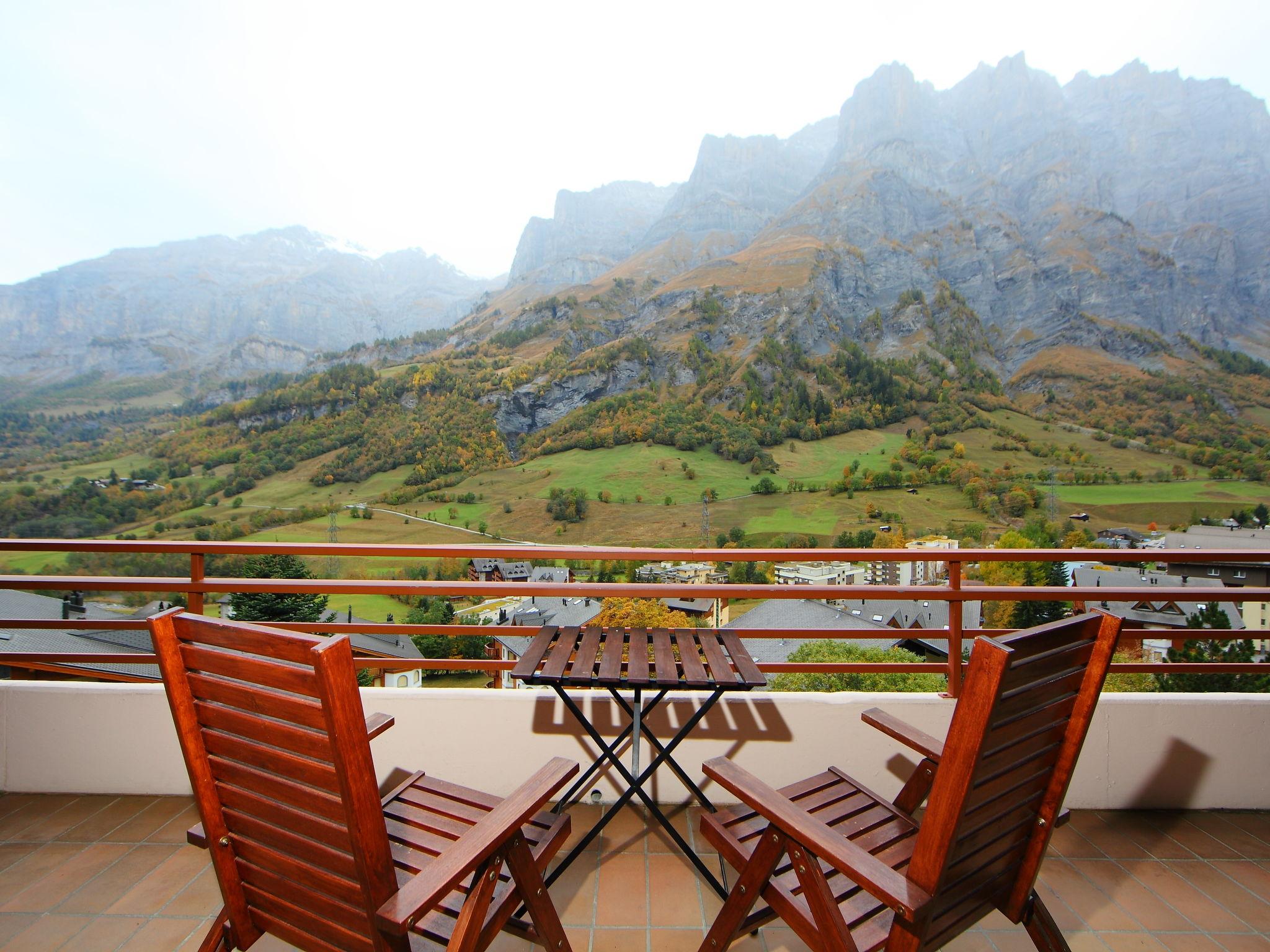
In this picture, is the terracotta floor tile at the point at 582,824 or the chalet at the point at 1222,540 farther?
the chalet at the point at 1222,540

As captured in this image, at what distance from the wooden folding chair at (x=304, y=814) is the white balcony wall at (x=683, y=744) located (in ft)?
3.46

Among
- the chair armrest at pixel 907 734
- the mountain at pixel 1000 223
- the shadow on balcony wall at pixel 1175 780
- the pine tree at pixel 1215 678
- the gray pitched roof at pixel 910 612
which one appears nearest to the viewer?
the chair armrest at pixel 907 734

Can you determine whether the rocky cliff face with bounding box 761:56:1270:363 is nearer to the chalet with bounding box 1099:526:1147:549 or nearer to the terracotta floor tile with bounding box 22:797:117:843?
the chalet with bounding box 1099:526:1147:549

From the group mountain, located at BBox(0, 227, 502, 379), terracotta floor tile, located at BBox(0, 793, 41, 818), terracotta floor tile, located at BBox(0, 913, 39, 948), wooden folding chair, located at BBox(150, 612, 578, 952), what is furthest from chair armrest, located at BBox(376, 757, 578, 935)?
mountain, located at BBox(0, 227, 502, 379)

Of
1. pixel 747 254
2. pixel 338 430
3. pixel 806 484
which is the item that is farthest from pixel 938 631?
pixel 747 254

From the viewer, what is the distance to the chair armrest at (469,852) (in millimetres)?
1018

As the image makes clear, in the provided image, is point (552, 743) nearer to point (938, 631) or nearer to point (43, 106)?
point (938, 631)

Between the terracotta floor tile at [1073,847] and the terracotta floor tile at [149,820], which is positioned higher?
the terracotta floor tile at [149,820]

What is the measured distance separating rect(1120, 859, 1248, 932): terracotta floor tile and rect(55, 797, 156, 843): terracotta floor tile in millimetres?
3644

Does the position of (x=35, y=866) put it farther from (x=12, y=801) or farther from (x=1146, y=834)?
(x=1146, y=834)

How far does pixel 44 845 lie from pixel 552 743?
1.82 m

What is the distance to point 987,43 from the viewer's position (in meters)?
99.2

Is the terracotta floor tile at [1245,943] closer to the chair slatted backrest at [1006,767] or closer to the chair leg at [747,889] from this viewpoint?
the chair slatted backrest at [1006,767]

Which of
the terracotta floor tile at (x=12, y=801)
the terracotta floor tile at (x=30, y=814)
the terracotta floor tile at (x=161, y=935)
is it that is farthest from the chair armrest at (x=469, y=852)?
the terracotta floor tile at (x=12, y=801)
